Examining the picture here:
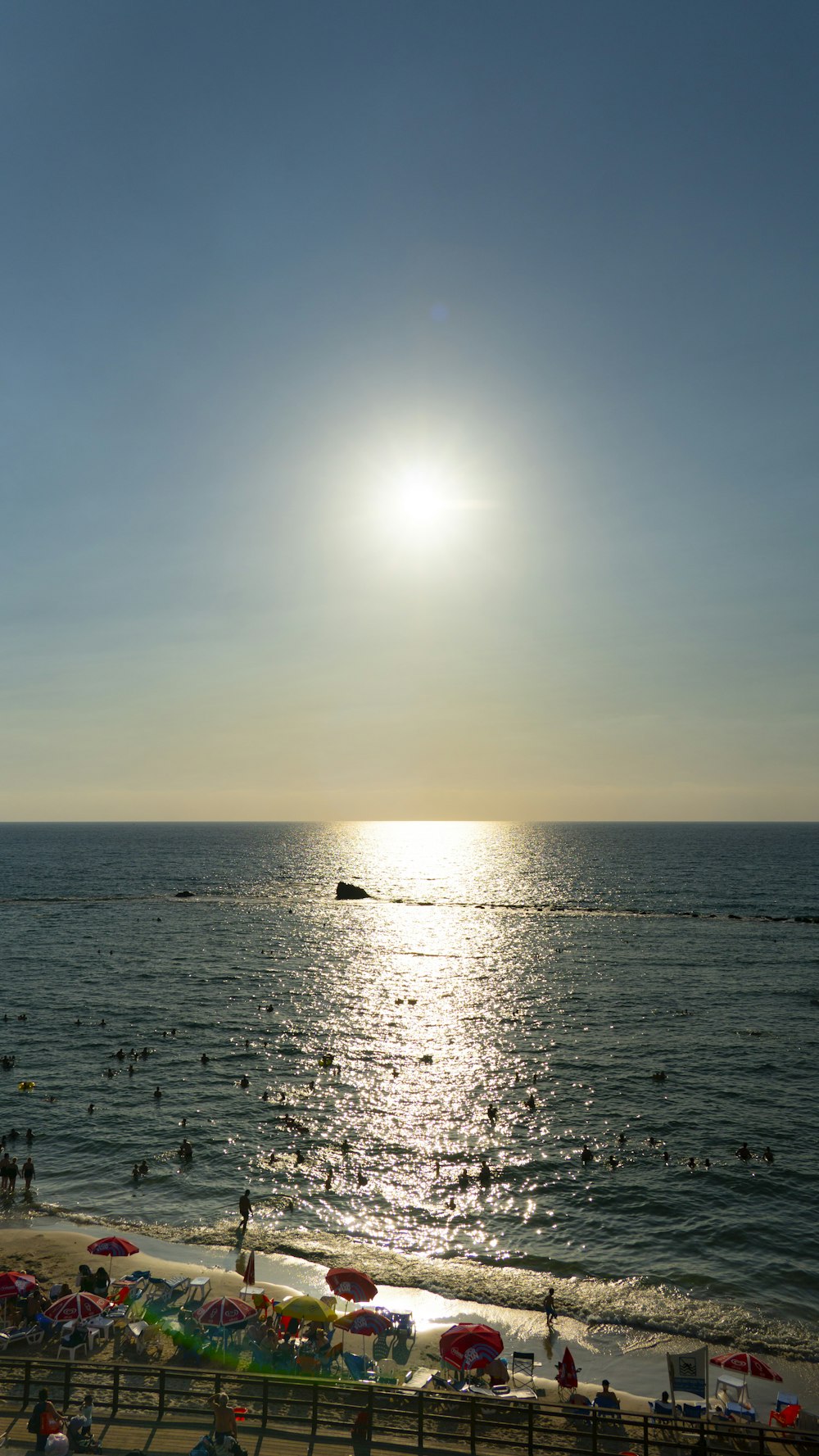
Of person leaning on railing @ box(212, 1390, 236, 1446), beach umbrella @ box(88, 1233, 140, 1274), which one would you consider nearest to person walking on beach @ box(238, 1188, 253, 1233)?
beach umbrella @ box(88, 1233, 140, 1274)

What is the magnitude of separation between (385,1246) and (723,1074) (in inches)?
1103

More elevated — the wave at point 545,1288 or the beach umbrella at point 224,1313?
the beach umbrella at point 224,1313

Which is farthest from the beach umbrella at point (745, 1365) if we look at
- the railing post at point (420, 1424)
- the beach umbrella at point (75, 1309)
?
the beach umbrella at point (75, 1309)

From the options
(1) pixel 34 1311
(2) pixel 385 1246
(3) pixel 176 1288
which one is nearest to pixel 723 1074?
(2) pixel 385 1246

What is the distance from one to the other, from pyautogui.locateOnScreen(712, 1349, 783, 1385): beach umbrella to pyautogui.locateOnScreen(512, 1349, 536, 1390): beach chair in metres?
4.79

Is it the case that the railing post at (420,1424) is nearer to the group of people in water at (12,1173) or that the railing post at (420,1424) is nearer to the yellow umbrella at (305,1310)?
the yellow umbrella at (305,1310)

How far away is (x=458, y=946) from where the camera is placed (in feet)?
323

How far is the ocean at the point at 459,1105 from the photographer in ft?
98.1

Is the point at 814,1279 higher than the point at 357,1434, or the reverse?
the point at 357,1434

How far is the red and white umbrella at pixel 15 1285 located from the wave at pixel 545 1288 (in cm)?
674

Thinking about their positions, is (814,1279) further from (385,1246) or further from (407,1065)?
(407,1065)

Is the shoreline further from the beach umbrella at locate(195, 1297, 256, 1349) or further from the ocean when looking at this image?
the beach umbrella at locate(195, 1297, 256, 1349)

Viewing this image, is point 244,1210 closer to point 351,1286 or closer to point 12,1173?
point 351,1286

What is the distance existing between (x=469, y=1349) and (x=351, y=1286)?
14.5 feet
